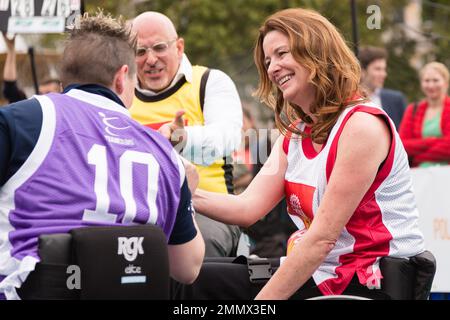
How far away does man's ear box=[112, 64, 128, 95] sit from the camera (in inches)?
141

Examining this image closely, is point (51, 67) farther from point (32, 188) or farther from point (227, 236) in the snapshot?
point (32, 188)

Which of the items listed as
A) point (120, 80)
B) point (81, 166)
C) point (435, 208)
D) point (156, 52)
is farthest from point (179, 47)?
point (81, 166)

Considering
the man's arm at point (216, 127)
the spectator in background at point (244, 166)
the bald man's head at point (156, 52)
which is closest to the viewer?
the man's arm at point (216, 127)

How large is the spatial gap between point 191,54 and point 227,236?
16571mm

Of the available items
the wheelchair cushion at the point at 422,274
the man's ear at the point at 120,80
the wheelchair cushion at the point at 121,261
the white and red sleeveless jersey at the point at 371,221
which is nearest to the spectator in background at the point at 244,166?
the white and red sleeveless jersey at the point at 371,221

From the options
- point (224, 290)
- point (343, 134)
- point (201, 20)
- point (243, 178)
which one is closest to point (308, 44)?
point (343, 134)

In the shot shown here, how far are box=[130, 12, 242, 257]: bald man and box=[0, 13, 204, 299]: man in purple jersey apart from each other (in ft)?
6.03

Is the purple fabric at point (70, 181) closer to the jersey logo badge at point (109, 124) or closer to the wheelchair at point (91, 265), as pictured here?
the jersey logo badge at point (109, 124)

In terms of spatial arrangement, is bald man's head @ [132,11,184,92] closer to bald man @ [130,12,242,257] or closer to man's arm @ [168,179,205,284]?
bald man @ [130,12,242,257]

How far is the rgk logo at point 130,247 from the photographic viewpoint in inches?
124

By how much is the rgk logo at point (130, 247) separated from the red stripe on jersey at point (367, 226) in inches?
39.5

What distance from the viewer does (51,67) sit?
1131 centimetres

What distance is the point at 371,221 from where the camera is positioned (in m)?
3.85

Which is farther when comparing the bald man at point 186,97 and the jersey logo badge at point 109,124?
the bald man at point 186,97
